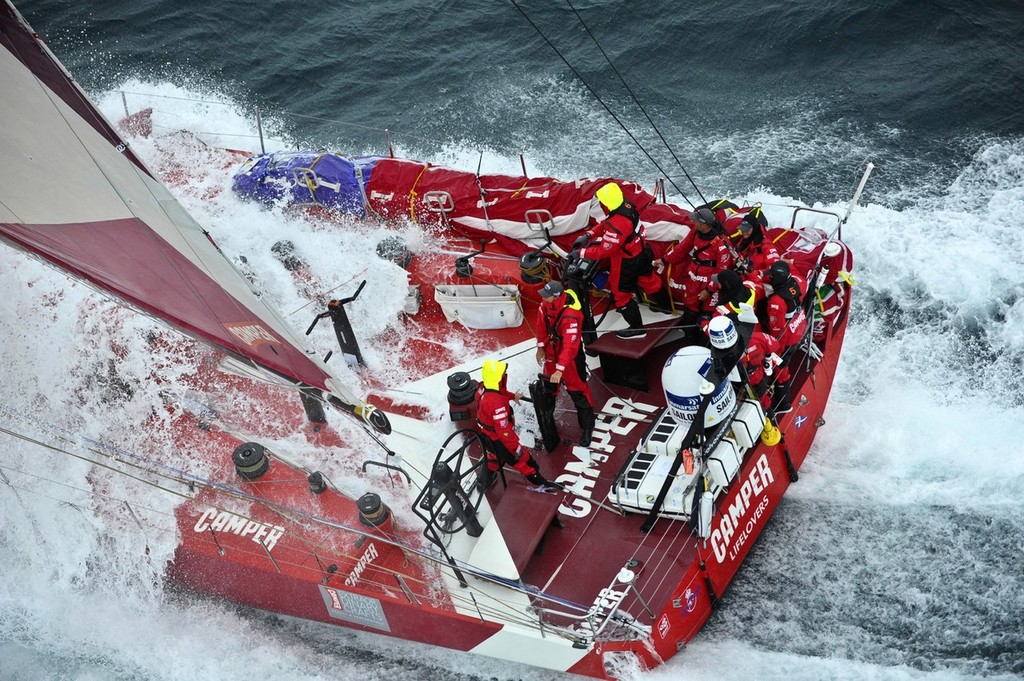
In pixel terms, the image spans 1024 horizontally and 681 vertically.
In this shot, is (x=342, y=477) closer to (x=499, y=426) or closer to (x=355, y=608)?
(x=355, y=608)

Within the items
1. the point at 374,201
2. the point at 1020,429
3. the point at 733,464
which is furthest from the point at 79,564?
the point at 1020,429

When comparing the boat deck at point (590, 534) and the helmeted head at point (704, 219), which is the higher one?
the helmeted head at point (704, 219)

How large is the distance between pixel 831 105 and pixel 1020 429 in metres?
5.51

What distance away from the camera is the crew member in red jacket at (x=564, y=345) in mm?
6797

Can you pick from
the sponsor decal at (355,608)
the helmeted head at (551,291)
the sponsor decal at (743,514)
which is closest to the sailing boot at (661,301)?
the helmeted head at (551,291)

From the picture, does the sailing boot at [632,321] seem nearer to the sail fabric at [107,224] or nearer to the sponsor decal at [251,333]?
the sail fabric at [107,224]

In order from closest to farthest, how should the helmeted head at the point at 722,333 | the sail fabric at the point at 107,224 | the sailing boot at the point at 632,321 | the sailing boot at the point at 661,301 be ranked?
the sail fabric at the point at 107,224
the helmeted head at the point at 722,333
the sailing boot at the point at 632,321
the sailing boot at the point at 661,301

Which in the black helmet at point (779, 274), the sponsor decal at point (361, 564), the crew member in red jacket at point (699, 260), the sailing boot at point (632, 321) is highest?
the black helmet at point (779, 274)

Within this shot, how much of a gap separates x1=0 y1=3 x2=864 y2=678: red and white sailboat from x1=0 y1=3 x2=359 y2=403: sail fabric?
0.04ft

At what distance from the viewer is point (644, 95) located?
13016 mm

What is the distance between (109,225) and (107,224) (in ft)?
0.04

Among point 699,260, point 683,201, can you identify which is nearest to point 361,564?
point 699,260

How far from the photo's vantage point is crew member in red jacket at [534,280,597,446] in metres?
6.80

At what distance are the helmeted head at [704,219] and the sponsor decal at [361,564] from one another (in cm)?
326
